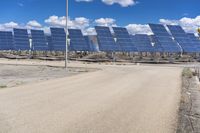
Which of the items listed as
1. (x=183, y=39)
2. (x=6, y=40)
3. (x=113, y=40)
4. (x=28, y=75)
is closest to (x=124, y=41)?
(x=113, y=40)

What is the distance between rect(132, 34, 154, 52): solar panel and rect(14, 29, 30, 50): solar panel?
2051 centimetres

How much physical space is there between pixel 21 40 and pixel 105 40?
58.0ft

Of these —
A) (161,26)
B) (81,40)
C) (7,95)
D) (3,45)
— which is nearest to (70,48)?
(81,40)

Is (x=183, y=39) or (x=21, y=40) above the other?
(x=183, y=39)

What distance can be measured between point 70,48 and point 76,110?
198 feet

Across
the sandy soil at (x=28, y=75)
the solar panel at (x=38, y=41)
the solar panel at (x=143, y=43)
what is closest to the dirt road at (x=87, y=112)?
the sandy soil at (x=28, y=75)

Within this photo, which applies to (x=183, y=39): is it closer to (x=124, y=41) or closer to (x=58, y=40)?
(x=124, y=41)

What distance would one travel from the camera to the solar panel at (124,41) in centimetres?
6345

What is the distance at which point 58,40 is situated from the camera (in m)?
69.8

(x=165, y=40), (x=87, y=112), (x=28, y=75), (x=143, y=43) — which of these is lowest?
(x=28, y=75)

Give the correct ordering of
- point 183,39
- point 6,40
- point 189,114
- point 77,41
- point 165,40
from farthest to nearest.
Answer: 1. point 6,40
2. point 77,41
3. point 183,39
4. point 165,40
5. point 189,114

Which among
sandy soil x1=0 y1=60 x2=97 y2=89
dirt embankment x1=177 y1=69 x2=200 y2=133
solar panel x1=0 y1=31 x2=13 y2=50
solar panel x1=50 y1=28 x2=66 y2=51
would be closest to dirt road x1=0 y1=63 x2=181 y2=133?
dirt embankment x1=177 y1=69 x2=200 y2=133

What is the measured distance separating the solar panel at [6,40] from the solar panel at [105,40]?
1810cm

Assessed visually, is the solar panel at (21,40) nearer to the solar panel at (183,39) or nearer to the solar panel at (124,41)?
the solar panel at (124,41)
